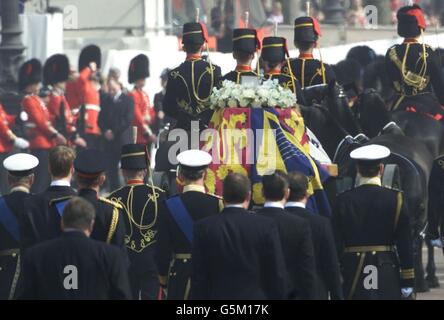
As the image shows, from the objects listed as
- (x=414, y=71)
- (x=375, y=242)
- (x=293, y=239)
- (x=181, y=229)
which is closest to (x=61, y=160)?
(x=181, y=229)

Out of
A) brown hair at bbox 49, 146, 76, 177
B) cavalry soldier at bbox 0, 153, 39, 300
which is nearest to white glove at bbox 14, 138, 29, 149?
cavalry soldier at bbox 0, 153, 39, 300

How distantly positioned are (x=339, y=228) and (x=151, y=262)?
1.26 metres

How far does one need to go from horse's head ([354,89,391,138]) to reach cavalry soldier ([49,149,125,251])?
4459 mm

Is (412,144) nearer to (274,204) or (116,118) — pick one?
(274,204)

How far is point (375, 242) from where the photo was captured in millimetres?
12844

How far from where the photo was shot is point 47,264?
1074 centimetres

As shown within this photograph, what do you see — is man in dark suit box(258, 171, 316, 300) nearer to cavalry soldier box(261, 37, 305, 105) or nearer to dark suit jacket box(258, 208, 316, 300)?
dark suit jacket box(258, 208, 316, 300)

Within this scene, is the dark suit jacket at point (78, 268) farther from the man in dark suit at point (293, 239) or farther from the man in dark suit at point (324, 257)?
the man in dark suit at point (324, 257)

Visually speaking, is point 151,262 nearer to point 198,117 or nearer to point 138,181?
point 138,181

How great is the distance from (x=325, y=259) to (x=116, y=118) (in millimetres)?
14985

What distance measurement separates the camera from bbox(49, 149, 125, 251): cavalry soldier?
12125mm

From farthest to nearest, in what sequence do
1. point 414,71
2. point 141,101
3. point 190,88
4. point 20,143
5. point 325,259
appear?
point 141,101
point 20,143
point 414,71
point 190,88
point 325,259

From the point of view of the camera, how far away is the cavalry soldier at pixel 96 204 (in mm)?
12125

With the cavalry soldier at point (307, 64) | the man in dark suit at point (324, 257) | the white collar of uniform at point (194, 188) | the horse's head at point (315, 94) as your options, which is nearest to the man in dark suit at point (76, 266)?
the man in dark suit at point (324, 257)
